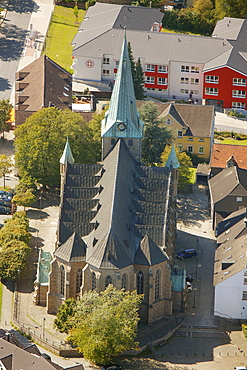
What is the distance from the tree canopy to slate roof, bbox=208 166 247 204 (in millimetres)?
34020

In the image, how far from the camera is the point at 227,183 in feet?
475

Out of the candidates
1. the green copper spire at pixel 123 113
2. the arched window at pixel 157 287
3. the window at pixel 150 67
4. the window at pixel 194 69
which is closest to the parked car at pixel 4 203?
the green copper spire at pixel 123 113

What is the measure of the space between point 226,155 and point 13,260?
1721 inches

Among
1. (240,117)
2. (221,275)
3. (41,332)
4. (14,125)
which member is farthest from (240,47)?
(41,332)

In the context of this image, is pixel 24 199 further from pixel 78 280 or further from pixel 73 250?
pixel 78 280

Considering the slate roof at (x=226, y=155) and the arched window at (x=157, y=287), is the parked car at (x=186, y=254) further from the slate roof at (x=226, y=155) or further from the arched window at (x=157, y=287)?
the slate roof at (x=226, y=155)

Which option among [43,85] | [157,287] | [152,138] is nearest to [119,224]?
[157,287]

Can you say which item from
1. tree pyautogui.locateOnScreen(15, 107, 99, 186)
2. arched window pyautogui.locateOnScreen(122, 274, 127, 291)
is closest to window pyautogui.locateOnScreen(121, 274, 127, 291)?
arched window pyautogui.locateOnScreen(122, 274, 127, 291)

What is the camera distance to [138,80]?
176 m

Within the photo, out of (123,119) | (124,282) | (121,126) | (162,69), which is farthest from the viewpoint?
(162,69)

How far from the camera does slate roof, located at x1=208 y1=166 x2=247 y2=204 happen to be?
464 ft

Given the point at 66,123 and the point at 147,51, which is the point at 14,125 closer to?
the point at 66,123

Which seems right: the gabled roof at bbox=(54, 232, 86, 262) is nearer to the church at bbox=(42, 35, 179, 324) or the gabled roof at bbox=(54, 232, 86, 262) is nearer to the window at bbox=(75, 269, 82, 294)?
the church at bbox=(42, 35, 179, 324)

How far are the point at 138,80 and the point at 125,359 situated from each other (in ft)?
242
